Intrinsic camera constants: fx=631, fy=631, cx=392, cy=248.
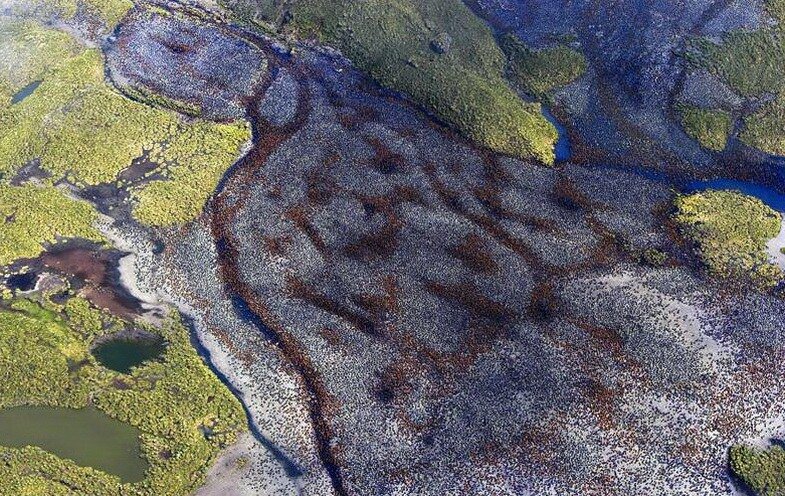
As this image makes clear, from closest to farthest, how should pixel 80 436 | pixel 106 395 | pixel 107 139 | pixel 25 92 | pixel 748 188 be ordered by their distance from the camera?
pixel 80 436, pixel 106 395, pixel 748 188, pixel 107 139, pixel 25 92

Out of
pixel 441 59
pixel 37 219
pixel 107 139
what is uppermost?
pixel 441 59

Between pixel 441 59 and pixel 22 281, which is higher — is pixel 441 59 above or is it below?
above

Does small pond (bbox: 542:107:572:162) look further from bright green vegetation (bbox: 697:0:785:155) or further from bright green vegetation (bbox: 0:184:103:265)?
bright green vegetation (bbox: 0:184:103:265)

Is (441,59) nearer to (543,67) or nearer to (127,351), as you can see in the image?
(543,67)

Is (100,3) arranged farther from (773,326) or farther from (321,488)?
(773,326)

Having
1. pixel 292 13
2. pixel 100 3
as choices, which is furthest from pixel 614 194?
pixel 100 3

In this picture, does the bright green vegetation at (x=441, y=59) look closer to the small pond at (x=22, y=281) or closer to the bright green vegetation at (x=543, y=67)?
the bright green vegetation at (x=543, y=67)

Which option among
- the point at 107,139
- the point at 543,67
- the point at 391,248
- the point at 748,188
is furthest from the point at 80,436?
the point at 748,188
